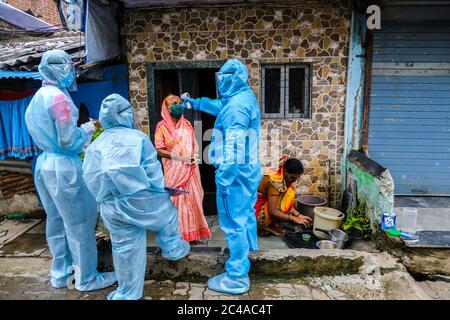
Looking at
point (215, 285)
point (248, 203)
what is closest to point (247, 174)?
point (248, 203)

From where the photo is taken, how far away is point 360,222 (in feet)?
15.1

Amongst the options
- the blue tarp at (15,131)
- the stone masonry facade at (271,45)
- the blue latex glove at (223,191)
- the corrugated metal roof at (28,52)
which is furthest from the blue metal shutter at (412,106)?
the blue tarp at (15,131)

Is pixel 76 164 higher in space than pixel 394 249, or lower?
higher

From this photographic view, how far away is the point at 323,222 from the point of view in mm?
4812

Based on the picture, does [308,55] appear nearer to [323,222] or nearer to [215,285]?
[323,222]

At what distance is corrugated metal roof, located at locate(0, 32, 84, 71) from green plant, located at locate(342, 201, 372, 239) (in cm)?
482

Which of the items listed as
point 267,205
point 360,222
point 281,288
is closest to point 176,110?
point 267,205

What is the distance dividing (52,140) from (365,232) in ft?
13.1

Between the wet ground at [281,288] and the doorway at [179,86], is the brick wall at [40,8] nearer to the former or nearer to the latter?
the doorway at [179,86]

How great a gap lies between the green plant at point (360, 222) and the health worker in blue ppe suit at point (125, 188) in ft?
8.55

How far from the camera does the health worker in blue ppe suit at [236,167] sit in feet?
11.3

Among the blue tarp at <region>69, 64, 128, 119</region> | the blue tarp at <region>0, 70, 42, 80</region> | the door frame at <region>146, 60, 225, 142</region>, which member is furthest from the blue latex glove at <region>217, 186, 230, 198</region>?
the blue tarp at <region>69, 64, 128, 119</region>

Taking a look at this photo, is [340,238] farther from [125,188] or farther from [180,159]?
[125,188]

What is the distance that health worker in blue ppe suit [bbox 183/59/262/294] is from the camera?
3445mm
